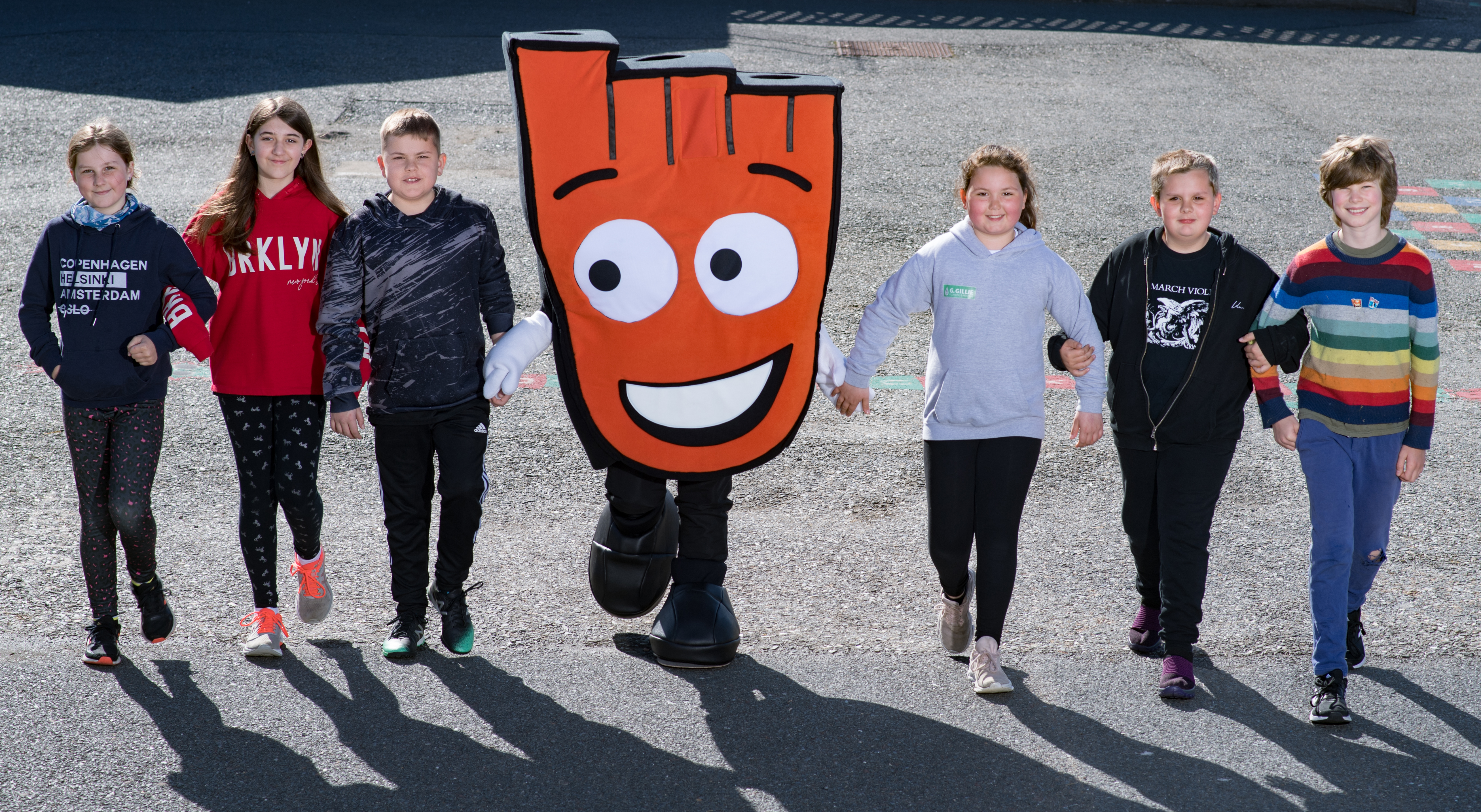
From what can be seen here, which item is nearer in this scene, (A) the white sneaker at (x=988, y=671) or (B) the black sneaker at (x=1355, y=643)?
(A) the white sneaker at (x=988, y=671)

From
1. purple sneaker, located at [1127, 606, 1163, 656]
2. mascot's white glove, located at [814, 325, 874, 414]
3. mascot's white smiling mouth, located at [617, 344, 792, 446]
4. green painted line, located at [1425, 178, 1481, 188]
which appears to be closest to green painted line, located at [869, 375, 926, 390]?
mascot's white glove, located at [814, 325, 874, 414]

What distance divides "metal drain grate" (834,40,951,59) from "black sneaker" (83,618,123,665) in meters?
11.1

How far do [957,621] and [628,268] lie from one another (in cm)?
148

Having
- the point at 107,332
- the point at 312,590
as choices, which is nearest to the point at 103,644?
the point at 312,590

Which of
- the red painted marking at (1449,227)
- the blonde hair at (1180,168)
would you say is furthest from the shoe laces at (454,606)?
the red painted marking at (1449,227)

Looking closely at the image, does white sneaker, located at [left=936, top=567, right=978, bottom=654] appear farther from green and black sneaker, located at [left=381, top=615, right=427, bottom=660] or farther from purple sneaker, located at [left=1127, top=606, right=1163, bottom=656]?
green and black sneaker, located at [left=381, top=615, right=427, bottom=660]

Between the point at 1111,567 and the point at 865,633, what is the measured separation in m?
1.01

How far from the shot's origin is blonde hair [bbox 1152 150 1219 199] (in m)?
3.66

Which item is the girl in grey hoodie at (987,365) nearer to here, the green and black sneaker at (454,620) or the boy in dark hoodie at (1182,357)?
the boy in dark hoodie at (1182,357)

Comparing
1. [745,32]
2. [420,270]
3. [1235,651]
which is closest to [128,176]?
[420,270]

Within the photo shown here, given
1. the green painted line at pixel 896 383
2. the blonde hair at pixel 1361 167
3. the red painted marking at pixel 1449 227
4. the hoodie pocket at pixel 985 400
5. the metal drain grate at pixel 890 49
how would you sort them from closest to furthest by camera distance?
the blonde hair at pixel 1361 167, the hoodie pocket at pixel 985 400, the green painted line at pixel 896 383, the red painted marking at pixel 1449 227, the metal drain grate at pixel 890 49

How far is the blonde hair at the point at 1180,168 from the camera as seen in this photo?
3.66 meters

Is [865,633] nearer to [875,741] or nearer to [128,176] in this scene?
[875,741]

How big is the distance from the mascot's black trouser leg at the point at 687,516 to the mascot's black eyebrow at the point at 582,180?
0.85m
